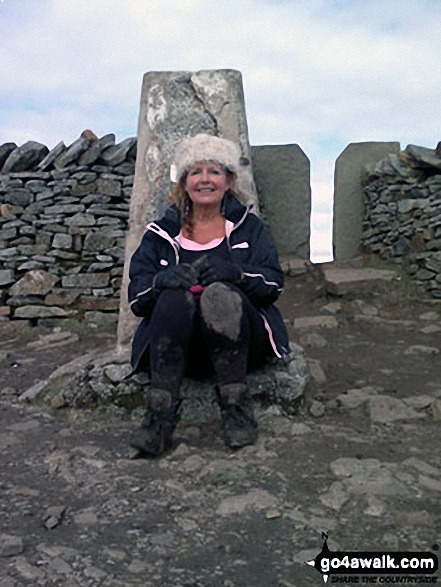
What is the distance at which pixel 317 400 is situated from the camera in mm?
4016

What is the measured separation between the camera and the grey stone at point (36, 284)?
812 centimetres

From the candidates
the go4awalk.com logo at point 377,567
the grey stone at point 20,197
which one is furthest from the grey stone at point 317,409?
the grey stone at point 20,197

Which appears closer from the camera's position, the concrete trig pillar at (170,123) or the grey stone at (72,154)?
the concrete trig pillar at (170,123)

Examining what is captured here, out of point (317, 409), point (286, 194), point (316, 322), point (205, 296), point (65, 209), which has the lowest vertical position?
point (317, 409)

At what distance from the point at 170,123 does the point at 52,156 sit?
4191mm

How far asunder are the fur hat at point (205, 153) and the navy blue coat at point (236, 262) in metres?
0.20

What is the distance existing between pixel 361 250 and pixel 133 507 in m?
7.63

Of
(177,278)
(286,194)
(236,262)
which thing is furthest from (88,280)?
(177,278)

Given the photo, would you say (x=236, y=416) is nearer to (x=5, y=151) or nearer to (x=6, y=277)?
(x=6, y=277)

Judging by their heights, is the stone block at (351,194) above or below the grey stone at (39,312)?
above

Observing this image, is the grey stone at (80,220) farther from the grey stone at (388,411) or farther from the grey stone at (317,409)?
the grey stone at (388,411)

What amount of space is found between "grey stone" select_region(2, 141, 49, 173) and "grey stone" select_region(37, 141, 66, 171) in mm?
117

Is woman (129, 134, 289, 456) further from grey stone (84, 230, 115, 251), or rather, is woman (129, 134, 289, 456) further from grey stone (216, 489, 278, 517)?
grey stone (84, 230, 115, 251)

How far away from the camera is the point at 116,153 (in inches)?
322
